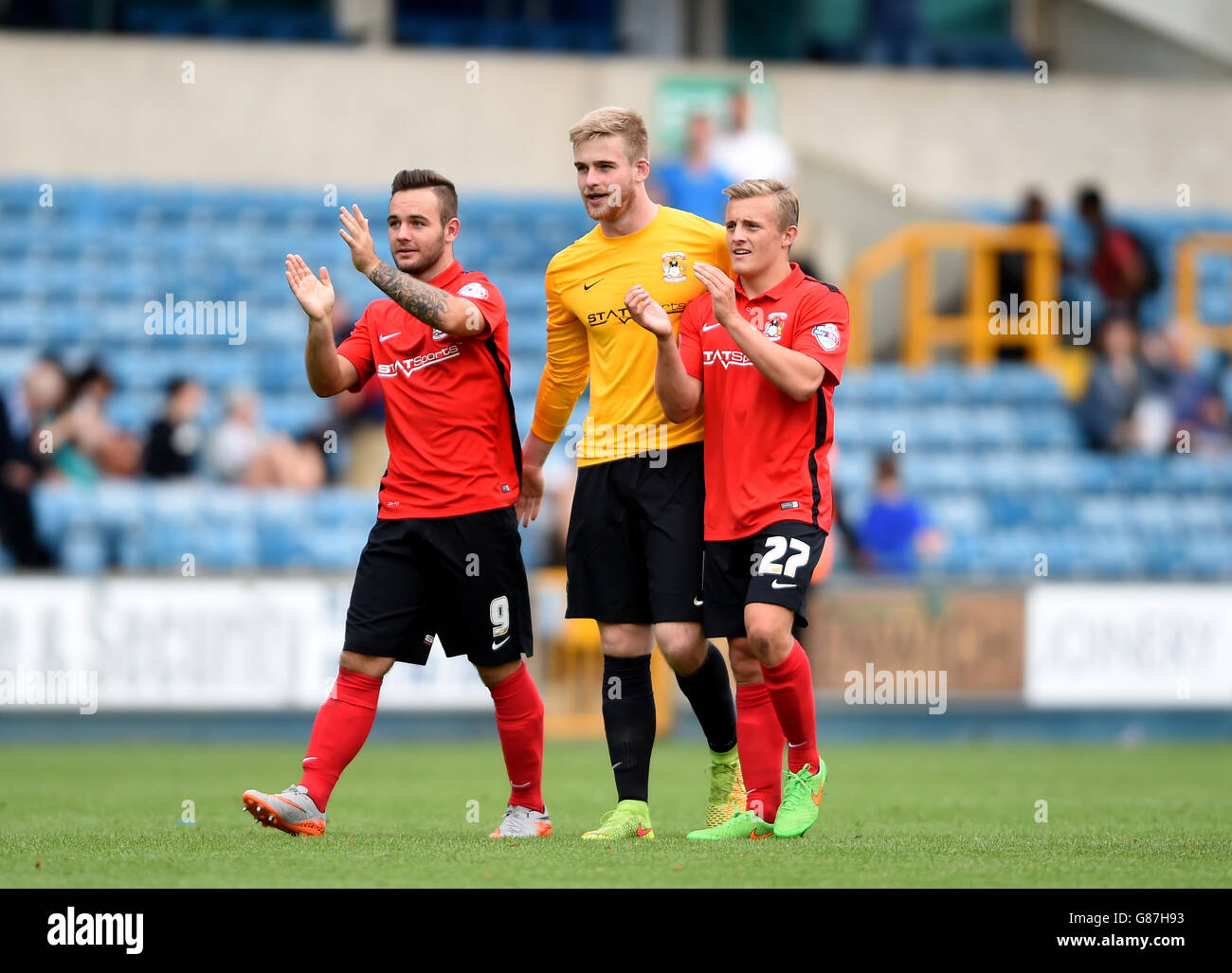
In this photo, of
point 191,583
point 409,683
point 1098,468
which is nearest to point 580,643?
point 409,683

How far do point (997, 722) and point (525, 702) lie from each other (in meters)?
7.74

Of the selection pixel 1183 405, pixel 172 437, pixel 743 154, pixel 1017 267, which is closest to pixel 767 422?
pixel 172 437

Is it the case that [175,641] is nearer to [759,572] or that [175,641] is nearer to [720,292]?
[759,572]

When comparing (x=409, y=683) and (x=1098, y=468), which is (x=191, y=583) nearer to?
(x=409, y=683)

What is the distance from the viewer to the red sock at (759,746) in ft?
20.8

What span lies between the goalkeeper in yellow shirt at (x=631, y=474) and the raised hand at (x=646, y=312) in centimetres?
41

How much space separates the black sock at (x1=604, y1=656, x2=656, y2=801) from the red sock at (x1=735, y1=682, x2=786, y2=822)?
1.04 ft

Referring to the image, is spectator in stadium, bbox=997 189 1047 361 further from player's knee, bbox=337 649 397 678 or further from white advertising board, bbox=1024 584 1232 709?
player's knee, bbox=337 649 397 678

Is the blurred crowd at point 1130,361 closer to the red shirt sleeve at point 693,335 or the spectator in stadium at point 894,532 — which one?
the spectator in stadium at point 894,532

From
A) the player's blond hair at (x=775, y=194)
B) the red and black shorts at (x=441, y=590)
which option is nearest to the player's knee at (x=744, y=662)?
the red and black shorts at (x=441, y=590)

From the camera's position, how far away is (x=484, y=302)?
20.4ft

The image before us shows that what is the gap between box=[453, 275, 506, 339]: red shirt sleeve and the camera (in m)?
6.20

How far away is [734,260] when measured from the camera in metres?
6.27

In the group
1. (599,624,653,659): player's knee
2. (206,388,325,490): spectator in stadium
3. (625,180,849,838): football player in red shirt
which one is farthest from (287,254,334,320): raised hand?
(206,388,325,490): spectator in stadium
